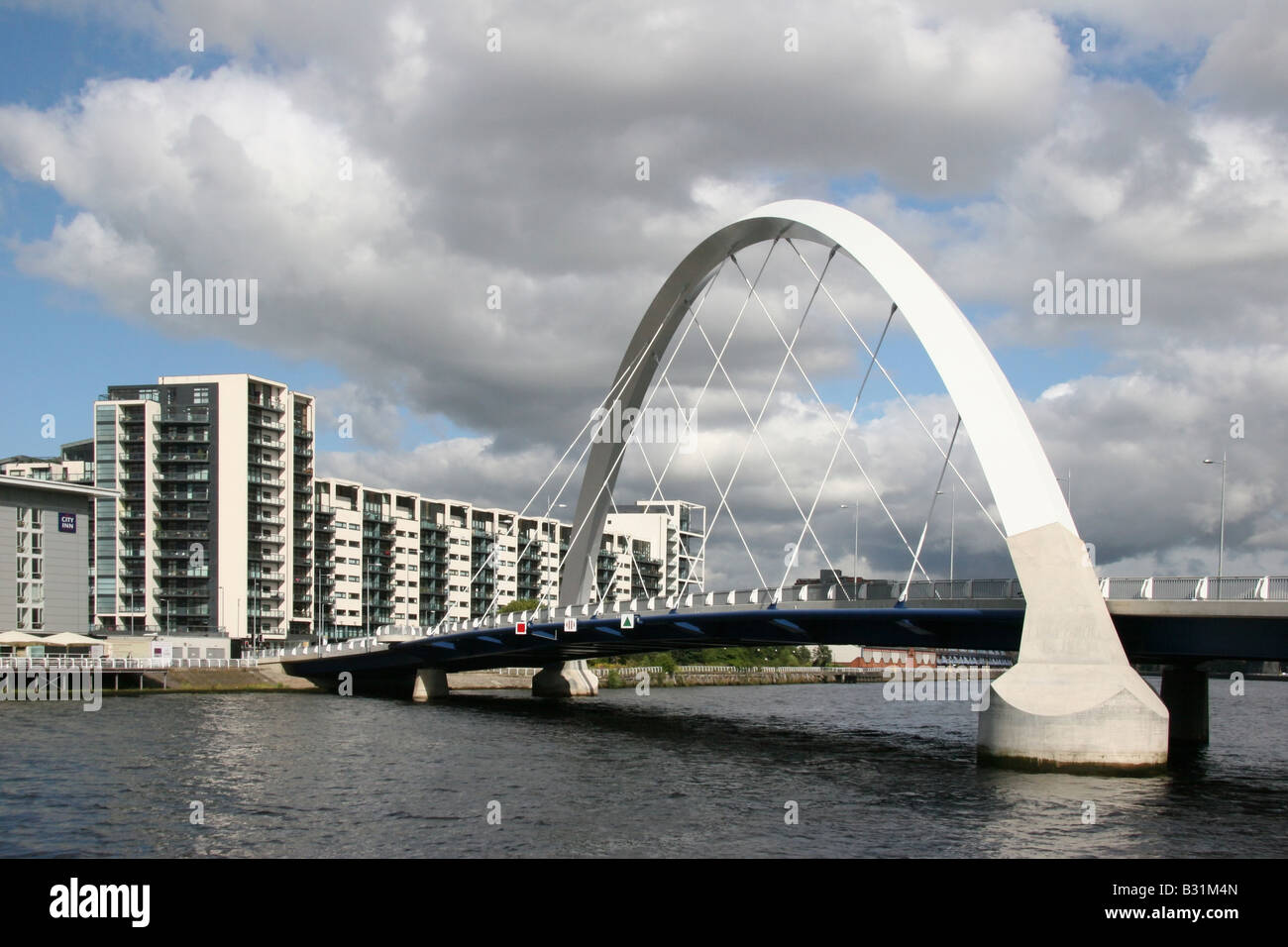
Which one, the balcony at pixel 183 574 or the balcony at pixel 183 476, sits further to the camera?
the balcony at pixel 183 476

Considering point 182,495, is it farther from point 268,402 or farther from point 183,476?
point 268,402

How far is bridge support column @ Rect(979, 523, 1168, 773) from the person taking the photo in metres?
33.7

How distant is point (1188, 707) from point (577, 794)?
26.9 m

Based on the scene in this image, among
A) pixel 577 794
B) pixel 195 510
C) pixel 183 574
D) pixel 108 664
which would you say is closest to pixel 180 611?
pixel 183 574

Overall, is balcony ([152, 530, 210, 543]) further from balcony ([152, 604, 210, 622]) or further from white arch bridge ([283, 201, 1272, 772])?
white arch bridge ([283, 201, 1272, 772])

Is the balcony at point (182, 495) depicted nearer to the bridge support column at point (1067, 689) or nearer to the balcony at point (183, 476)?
the balcony at point (183, 476)

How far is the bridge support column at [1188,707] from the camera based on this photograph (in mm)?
47375

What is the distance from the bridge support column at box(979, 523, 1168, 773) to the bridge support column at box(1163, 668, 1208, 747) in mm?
13949

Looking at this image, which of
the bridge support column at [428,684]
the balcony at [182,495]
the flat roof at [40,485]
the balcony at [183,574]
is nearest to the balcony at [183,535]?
the balcony at [183,574]

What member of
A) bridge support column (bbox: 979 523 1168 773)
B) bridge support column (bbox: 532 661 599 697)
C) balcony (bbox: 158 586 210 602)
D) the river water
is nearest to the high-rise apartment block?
balcony (bbox: 158 586 210 602)

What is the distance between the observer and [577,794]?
3234cm

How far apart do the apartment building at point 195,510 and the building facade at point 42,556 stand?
79.0 feet
